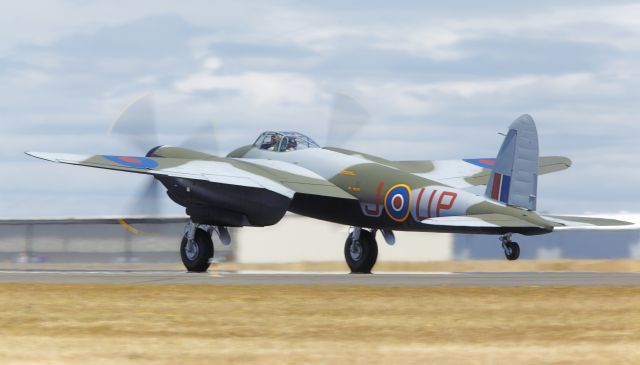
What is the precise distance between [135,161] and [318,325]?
17.7m

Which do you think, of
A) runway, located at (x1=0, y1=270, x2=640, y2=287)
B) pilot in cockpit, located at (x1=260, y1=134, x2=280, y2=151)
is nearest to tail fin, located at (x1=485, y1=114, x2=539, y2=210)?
runway, located at (x1=0, y1=270, x2=640, y2=287)

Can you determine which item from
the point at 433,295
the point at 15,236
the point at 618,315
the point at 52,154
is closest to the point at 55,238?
the point at 15,236

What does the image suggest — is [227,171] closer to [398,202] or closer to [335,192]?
[335,192]

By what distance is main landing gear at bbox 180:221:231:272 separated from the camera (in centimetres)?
3875

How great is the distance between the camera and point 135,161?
38625 millimetres

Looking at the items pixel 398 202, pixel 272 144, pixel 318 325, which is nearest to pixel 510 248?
pixel 398 202

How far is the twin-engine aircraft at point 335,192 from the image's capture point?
35031 millimetres

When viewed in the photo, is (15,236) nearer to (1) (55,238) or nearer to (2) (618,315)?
(1) (55,238)

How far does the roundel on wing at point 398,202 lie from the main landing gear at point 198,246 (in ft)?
18.4

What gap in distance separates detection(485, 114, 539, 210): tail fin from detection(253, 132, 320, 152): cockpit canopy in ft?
24.9

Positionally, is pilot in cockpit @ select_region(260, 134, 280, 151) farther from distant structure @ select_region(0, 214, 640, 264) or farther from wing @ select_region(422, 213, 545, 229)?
distant structure @ select_region(0, 214, 640, 264)

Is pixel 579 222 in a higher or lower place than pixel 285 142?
lower

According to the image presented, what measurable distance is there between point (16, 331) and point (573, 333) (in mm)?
10350

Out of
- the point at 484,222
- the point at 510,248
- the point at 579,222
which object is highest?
the point at 579,222
